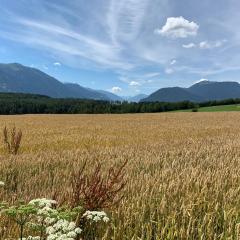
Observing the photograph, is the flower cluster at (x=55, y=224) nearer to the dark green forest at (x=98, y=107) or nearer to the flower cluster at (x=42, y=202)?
the flower cluster at (x=42, y=202)

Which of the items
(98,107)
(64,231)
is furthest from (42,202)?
(98,107)

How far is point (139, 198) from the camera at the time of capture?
17.6 ft

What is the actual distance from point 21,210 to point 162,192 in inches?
A: 116

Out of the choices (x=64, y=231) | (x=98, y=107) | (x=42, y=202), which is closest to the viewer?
(x=64, y=231)

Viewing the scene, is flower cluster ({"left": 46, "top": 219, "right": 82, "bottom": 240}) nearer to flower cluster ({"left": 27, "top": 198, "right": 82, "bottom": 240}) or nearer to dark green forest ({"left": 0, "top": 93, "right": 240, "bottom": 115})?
flower cluster ({"left": 27, "top": 198, "right": 82, "bottom": 240})

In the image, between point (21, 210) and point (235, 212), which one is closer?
point (21, 210)

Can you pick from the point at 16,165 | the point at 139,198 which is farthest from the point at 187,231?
the point at 16,165

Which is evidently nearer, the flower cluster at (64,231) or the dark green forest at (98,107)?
the flower cluster at (64,231)

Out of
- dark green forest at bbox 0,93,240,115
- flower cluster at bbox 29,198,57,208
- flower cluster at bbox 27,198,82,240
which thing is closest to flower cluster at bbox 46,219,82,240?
flower cluster at bbox 27,198,82,240

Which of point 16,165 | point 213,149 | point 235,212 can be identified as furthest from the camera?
point 213,149

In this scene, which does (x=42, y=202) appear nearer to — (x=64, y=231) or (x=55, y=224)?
(x=55, y=224)

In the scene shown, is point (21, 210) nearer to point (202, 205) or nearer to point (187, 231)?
point (187, 231)

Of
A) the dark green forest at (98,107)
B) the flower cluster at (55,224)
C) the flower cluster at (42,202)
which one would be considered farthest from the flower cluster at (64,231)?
the dark green forest at (98,107)

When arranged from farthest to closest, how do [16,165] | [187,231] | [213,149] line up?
[213,149] → [16,165] → [187,231]
